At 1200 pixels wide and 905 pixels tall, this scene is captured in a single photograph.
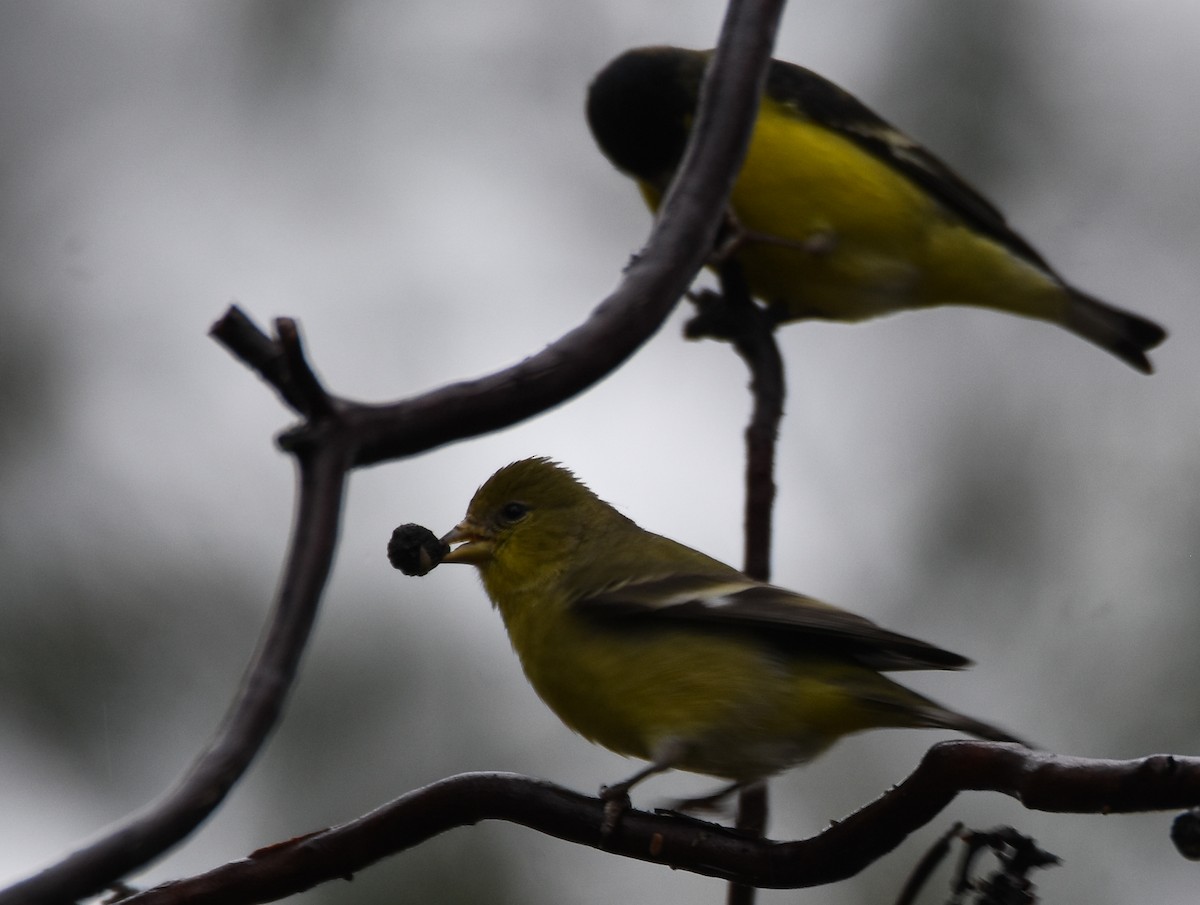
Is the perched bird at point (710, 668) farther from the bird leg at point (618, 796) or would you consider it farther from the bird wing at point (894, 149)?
the bird wing at point (894, 149)

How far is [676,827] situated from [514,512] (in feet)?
7.00

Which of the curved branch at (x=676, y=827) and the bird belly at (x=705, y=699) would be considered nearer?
the curved branch at (x=676, y=827)

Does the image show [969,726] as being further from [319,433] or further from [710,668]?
[319,433]

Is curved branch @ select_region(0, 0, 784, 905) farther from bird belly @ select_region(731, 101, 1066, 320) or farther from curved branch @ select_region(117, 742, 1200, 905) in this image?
bird belly @ select_region(731, 101, 1066, 320)

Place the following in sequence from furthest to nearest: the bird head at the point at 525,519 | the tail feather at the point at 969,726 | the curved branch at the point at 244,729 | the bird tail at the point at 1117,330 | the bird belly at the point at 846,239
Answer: the bird tail at the point at 1117,330 → the bird belly at the point at 846,239 → the bird head at the point at 525,519 → the tail feather at the point at 969,726 → the curved branch at the point at 244,729

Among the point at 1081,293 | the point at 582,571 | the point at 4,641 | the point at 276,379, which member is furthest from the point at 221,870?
the point at 4,641

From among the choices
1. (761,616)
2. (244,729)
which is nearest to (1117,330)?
(761,616)

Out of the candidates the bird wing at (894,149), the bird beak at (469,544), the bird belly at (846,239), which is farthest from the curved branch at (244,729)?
the bird wing at (894,149)

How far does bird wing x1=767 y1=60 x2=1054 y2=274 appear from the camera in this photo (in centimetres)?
580

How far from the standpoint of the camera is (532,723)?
25.0ft

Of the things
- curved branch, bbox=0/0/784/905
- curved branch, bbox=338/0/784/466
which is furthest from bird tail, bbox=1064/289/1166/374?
curved branch, bbox=0/0/784/905

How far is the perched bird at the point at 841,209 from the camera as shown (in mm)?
5512

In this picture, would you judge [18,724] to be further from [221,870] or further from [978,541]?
[221,870]

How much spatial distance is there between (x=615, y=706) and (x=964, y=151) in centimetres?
674
